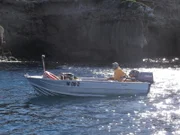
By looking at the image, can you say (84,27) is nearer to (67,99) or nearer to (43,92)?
(43,92)

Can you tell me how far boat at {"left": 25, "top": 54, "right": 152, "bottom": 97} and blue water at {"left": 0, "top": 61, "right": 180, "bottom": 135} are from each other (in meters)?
0.68

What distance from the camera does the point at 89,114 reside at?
25.4 metres

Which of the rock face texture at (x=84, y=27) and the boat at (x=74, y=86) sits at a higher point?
the rock face texture at (x=84, y=27)

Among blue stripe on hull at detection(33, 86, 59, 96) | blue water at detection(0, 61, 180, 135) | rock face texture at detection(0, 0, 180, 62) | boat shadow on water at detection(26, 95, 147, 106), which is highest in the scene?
rock face texture at detection(0, 0, 180, 62)

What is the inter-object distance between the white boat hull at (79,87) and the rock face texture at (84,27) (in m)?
37.7

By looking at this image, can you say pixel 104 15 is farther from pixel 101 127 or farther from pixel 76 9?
pixel 101 127

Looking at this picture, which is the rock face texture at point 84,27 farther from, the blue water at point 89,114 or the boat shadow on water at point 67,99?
the boat shadow on water at point 67,99

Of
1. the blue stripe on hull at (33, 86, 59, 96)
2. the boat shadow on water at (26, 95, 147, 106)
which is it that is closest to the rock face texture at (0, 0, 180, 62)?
the boat shadow on water at (26, 95, 147, 106)

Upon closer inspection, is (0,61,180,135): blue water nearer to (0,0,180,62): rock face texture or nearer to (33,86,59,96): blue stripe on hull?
(33,86,59,96): blue stripe on hull

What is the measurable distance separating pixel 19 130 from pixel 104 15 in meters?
52.5

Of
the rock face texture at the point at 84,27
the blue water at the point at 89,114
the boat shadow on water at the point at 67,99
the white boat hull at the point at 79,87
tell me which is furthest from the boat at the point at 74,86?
the rock face texture at the point at 84,27

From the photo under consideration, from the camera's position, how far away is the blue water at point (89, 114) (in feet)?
70.2

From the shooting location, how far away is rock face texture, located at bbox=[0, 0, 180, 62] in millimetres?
70375

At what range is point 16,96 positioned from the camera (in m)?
32.1
